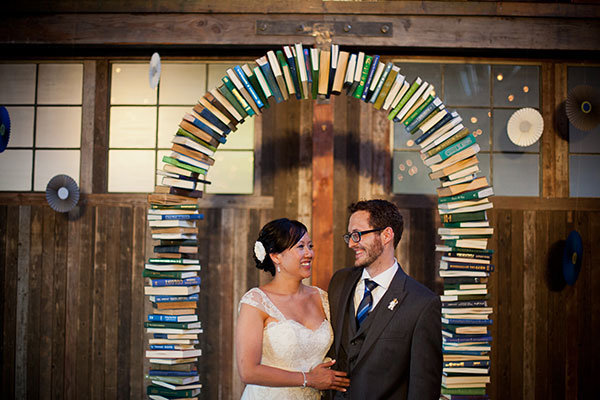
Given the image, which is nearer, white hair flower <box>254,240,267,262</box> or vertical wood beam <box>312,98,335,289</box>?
white hair flower <box>254,240,267,262</box>

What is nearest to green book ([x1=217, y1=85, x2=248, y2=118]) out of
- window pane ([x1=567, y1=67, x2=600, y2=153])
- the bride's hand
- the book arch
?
the book arch

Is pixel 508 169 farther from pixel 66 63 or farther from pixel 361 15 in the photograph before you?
pixel 66 63

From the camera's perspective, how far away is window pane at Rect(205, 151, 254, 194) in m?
5.05

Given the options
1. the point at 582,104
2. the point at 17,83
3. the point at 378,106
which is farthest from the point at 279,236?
the point at 17,83

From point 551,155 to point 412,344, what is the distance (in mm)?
3092

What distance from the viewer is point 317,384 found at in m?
2.92

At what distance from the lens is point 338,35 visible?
186 inches

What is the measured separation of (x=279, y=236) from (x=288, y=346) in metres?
0.60

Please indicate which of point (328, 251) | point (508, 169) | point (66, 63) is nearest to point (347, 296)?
point (328, 251)

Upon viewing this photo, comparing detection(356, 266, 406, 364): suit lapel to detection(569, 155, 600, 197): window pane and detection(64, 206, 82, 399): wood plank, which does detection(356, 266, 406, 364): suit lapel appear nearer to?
detection(569, 155, 600, 197): window pane

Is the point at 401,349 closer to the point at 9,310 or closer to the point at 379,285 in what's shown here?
the point at 379,285

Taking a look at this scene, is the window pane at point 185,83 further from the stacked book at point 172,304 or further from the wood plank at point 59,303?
the stacked book at point 172,304

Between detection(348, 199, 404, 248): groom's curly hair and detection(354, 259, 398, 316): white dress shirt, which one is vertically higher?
detection(348, 199, 404, 248): groom's curly hair

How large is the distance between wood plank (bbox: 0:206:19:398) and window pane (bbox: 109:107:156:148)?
121cm
